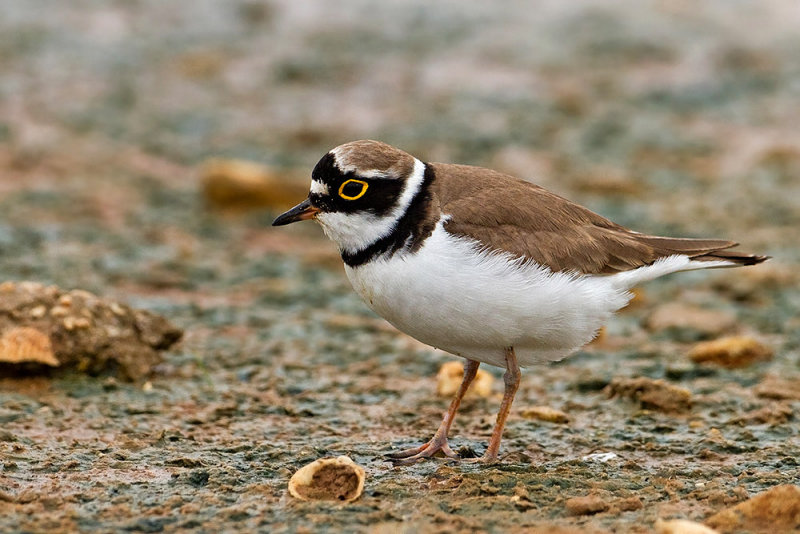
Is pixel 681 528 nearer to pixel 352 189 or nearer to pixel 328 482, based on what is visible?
pixel 328 482

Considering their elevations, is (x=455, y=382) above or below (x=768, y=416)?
below

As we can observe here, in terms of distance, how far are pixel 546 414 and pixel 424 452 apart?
110 centimetres

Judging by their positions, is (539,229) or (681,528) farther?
(539,229)

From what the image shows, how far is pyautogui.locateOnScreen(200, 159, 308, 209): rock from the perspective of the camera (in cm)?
1081

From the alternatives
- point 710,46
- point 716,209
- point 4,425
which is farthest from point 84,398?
point 710,46

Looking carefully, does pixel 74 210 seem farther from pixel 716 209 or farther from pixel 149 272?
pixel 716 209

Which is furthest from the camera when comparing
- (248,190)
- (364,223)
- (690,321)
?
(248,190)

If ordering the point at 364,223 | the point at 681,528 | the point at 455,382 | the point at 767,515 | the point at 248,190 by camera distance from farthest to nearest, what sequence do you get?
the point at 248,190, the point at 455,382, the point at 364,223, the point at 767,515, the point at 681,528

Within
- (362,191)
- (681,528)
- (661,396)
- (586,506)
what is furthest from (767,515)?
(362,191)

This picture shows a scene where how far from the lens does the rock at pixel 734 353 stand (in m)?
7.39

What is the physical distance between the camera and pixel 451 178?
5.75 metres

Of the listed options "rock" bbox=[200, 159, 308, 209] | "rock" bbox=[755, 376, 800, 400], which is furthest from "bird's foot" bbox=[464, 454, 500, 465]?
"rock" bbox=[200, 159, 308, 209]

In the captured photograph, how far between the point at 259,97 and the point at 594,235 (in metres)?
9.04

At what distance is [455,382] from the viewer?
→ 22.9ft
